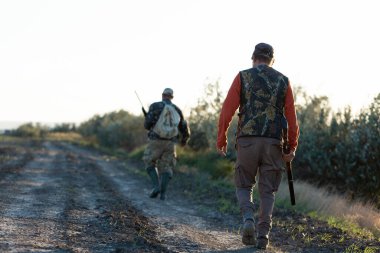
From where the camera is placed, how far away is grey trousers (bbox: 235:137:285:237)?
609cm

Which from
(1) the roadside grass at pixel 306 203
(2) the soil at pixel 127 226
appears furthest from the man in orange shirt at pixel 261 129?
(1) the roadside grass at pixel 306 203

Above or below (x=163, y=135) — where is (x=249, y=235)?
below

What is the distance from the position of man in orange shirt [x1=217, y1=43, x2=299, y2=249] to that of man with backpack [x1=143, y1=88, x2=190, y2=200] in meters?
4.59

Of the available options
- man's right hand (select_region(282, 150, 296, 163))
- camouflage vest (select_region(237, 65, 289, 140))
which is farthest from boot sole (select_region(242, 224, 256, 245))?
camouflage vest (select_region(237, 65, 289, 140))

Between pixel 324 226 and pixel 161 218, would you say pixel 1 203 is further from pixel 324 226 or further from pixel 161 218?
pixel 324 226

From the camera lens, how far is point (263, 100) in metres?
6.12

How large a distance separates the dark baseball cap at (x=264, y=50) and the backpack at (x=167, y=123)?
4601mm

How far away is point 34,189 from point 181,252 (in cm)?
602

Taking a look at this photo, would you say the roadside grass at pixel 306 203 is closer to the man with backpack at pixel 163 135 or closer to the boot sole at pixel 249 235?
the man with backpack at pixel 163 135

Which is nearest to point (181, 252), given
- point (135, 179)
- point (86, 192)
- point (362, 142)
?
point (86, 192)

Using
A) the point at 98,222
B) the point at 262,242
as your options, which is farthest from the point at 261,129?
the point at 98,222

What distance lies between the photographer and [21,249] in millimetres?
5219

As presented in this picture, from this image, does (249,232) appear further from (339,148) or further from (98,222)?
(339,148)

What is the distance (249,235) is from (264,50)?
209cm
